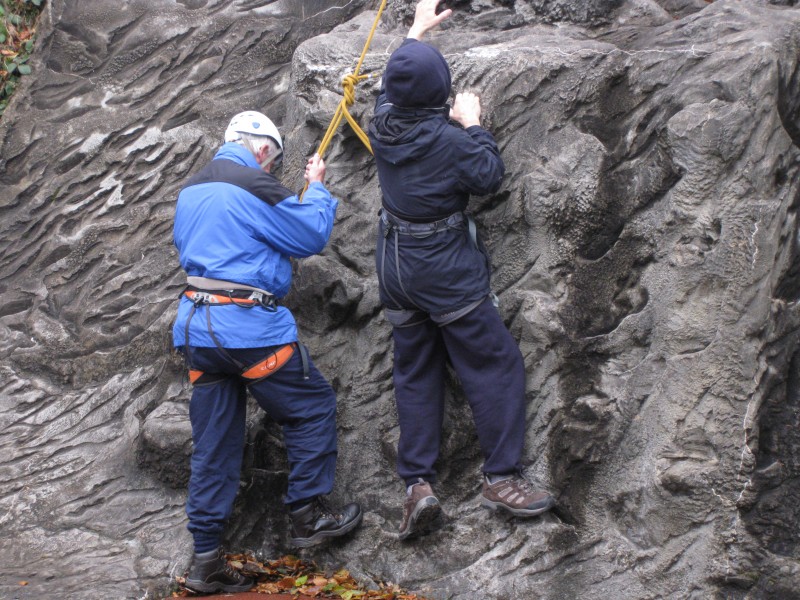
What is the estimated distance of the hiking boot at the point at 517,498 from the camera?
4.52m

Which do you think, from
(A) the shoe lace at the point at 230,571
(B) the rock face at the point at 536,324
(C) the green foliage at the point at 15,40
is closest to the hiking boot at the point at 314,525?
(B) the rock face at the point at 536,324

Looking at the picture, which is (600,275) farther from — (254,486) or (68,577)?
(68,577)

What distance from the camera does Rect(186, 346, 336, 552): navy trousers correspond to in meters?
4.76

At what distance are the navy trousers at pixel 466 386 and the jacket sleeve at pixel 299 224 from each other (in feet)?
2.13

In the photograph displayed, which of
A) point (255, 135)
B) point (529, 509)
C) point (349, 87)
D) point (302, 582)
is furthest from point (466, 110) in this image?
point (302, 582)

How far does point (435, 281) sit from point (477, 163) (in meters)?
0.61

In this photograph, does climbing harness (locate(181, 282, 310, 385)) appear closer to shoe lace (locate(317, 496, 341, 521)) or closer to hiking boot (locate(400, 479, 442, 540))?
shoe lace (locate(317, 496, 341, 521))

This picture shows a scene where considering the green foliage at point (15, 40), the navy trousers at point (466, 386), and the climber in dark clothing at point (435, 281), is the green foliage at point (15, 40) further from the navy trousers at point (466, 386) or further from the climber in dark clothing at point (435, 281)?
the navy trousers at point (466, 386)

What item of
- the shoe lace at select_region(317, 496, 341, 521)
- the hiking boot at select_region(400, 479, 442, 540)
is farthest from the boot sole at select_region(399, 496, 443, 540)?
the shoe lace at select_region(317, 496, 341, 521)

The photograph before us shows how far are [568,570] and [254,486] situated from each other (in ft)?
6.26

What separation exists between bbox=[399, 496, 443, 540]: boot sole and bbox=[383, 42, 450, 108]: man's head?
2.01 metres

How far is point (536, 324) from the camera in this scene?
15.4 feet

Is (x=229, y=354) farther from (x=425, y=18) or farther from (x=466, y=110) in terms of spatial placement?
(x=425, y=18)

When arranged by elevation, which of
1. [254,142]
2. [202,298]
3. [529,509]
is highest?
[254,142]
